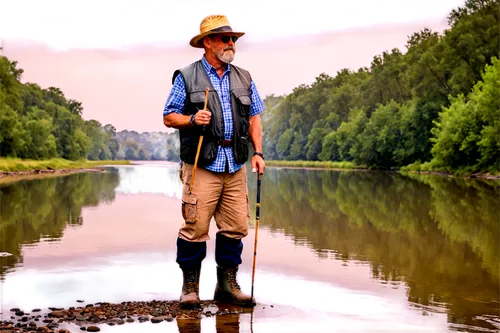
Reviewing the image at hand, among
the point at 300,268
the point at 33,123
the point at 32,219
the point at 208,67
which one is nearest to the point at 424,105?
the point at 33,123

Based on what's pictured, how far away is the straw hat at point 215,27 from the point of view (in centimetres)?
691

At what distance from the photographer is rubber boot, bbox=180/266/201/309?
261 inches

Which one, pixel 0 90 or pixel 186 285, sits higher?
pixel 0 90

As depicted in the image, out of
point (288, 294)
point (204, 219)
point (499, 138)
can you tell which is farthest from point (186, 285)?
point (499, 138)

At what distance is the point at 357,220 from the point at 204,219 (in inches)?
348

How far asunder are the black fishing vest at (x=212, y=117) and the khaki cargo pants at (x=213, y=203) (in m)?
0.16

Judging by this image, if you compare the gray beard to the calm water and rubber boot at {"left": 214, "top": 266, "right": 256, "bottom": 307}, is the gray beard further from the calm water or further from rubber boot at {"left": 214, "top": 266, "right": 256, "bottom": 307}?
the calm water

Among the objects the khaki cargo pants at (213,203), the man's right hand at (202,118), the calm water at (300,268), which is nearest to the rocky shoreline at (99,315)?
the calm water at (300,268)

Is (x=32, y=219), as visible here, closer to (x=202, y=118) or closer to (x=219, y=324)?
(x=202, y=118)

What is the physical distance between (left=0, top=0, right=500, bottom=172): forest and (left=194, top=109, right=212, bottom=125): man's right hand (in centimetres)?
4359

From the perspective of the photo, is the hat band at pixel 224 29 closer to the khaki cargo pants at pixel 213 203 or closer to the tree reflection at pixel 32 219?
the khaki cargo pants at pixel 213 203

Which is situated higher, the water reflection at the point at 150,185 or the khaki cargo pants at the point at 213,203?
the khaki cargo pants at the point at 213,203

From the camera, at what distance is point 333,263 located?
9.35 meters

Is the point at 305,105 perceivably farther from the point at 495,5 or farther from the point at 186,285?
the point at 186,285
